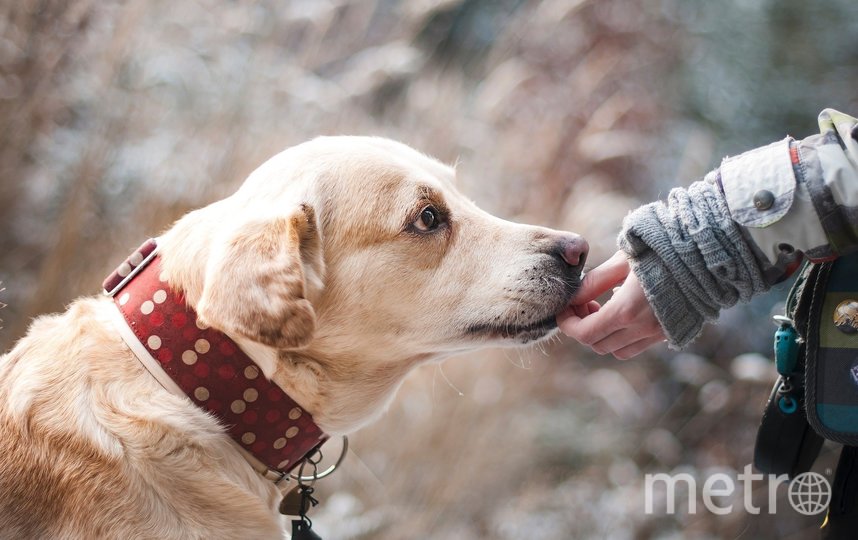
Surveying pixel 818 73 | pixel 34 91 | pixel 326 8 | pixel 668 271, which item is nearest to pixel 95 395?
pixel 668 271

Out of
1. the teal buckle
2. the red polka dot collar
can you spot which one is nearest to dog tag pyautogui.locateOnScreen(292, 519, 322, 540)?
the red polka dot collar

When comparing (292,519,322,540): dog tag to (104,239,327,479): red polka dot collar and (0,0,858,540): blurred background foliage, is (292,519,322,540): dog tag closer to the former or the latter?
(104,239,327,479): red polka dot collar

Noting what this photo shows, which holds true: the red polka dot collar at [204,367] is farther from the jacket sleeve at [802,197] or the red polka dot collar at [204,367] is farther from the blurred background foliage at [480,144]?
the blurred background foliage at [480,144]

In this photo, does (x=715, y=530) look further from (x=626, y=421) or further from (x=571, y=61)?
(x=571, y=61)

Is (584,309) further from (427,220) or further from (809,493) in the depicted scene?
(809,493)

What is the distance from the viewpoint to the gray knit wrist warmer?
1553mm

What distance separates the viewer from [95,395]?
5.34 feet

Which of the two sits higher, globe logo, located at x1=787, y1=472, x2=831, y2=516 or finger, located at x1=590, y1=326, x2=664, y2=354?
finger, located at x1=590, y1=326, x2=664, y2=354

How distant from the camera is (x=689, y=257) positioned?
1569 millimetres

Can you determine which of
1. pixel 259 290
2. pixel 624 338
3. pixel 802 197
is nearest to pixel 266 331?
pixel 259 290

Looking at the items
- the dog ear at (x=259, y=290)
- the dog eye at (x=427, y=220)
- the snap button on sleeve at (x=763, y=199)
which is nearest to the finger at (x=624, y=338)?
the snap button on sleeve at (x=763, y=199)

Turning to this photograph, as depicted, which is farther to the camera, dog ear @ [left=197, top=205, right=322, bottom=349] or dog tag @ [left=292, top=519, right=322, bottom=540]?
dog tag @ [left=292, top=519, right=322, bottom=540]

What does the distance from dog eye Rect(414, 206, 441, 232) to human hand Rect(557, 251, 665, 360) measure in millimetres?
392

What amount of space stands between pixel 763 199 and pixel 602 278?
1.56ft
